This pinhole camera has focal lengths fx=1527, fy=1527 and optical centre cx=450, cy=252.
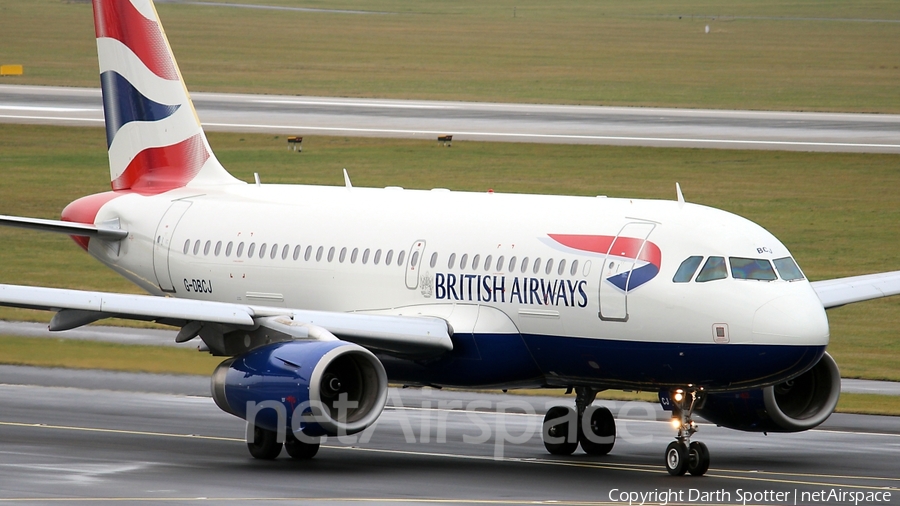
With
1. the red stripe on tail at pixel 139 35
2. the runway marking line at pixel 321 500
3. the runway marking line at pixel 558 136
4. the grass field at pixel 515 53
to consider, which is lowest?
the runway marking line at pixel 321 500

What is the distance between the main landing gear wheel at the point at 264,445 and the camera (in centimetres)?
2514

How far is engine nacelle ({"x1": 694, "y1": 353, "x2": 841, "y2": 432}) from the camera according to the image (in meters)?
25.3

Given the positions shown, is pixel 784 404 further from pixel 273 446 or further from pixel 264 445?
pixel 264 445

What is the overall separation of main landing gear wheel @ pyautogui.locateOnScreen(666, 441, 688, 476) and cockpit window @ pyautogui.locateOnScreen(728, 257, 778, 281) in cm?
277

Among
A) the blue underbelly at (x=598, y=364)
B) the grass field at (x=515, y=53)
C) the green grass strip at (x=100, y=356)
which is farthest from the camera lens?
the grass field at (x=515, y=53)

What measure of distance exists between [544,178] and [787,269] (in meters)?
36.8

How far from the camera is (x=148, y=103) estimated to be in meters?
32.7

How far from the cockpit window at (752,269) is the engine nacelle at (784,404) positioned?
8.99ft

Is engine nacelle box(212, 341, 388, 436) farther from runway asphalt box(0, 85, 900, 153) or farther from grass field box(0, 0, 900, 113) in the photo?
grass field box(0, 0, 900, 113)

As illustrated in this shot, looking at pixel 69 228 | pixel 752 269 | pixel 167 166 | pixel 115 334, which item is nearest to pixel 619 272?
pixel 752 269

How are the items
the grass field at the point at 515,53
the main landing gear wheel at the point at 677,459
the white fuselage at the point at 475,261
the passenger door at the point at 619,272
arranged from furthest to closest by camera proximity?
1. the grass field at the point at 515,53
2. the passenger door at the point at 619,272
3. the main landing gear wheel at the point at 677,459
4. the white fuselage at the point at 475,261

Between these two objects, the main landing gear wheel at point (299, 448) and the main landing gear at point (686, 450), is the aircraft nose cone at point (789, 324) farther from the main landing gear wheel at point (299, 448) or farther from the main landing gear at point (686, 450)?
the main landing gear wheel at point (299, 448)

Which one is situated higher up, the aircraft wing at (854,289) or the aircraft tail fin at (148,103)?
the aircraft tail fin at (148,103)

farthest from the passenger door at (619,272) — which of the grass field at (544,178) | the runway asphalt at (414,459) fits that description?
the grass field at (544,178)
